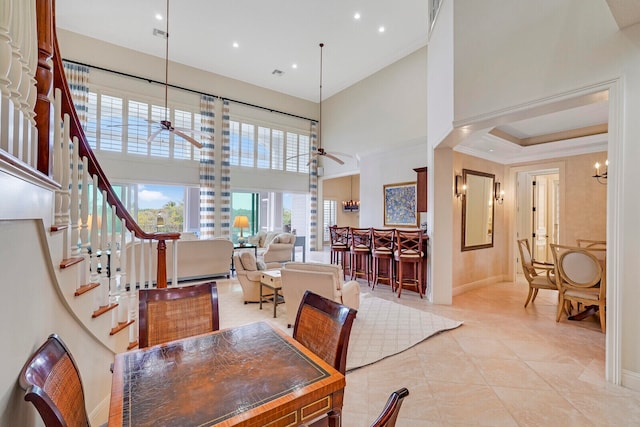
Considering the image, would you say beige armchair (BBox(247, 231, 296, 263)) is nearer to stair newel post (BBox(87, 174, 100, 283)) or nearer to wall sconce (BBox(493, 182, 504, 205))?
wall sconce (BBox(493, 182, 504, 205))

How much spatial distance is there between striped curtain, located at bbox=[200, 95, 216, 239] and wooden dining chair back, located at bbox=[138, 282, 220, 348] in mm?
6375

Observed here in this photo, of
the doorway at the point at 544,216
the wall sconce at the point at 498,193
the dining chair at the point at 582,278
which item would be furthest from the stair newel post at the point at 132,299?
the doorway at the point at 544,216

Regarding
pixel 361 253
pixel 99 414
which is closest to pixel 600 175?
pixel 361 253

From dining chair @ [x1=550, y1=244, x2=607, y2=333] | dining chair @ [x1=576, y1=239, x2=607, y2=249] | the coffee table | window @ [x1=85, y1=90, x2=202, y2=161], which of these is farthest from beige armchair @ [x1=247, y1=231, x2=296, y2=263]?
dining chair @ [x1=576, y1=239, x2=607, y2=249]

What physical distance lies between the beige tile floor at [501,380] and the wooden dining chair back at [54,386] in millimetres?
1591

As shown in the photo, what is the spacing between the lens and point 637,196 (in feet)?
7.33

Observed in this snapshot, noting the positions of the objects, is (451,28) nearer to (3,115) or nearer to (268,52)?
(3,115)

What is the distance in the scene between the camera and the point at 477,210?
536 cm

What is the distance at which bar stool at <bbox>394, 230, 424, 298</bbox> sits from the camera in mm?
4801

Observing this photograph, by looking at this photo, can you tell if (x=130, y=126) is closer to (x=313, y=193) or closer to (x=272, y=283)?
(x=313, y=193)

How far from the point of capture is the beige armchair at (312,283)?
10.6 ft

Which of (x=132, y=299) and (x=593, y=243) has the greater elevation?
(x=593, y=243)

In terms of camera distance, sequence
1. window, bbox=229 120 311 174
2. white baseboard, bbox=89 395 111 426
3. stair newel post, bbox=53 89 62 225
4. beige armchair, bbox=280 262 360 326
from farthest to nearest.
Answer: window, bbox=229 120 311 174
beige armchair, bbox=280 262 360 326
white baseboard, bbox=89 395 111 426
stair newel post, bbox=53 89 62 225

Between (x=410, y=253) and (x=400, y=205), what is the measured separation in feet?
6.87
